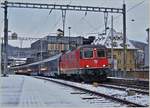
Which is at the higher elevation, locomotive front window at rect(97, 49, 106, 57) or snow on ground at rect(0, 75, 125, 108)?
locomotive front window at rect(97, 49, 106, 57)

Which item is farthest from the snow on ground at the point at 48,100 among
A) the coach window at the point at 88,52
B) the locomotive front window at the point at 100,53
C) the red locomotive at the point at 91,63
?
the locomotive front window at the point at 100,53

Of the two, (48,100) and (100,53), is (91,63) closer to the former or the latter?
(100,53)

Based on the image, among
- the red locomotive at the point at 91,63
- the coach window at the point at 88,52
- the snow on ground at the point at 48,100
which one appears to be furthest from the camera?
the coach window at the point at 88,52

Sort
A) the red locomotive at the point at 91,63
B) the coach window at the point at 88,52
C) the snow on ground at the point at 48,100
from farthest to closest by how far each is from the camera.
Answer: the coach window at the point at 88,52 < the red locomotive at the point at 91,63 < the snow on ground at the point at 48,100

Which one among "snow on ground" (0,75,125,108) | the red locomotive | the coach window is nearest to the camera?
"snow on ground" (0,75,125,108)

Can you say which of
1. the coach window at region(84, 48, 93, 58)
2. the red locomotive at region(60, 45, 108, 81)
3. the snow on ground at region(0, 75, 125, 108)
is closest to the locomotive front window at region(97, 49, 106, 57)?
the red locomotive at region(60, 45, 108, 81)

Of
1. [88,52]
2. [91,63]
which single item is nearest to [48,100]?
[91,63]

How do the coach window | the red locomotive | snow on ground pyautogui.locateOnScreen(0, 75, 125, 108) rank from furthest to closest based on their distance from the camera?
the coach window
the red locomotive
snow on ground pyautogui.locateOnScreen(0, 75, 125, 108)

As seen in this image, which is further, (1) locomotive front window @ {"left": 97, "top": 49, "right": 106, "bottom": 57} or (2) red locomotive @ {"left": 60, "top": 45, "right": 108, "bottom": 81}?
(1) locomotive front window @ {"left": 97, "top": 49, "right": 106, "bottom": 57}

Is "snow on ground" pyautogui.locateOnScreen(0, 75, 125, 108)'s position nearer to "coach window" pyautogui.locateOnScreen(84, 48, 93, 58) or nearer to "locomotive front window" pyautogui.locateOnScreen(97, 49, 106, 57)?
"coach window" pyautogui.locateOnScreen(84, 48, 93, 58)

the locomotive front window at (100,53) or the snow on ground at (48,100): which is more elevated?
the locomotive front window at (100,53)

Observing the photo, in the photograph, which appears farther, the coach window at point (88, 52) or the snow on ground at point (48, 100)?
the coach window at point (88, 52)

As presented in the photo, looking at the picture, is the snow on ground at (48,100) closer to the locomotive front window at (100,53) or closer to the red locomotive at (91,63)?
the red locomotive at (91,63)

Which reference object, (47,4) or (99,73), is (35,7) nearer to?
(47,4)
